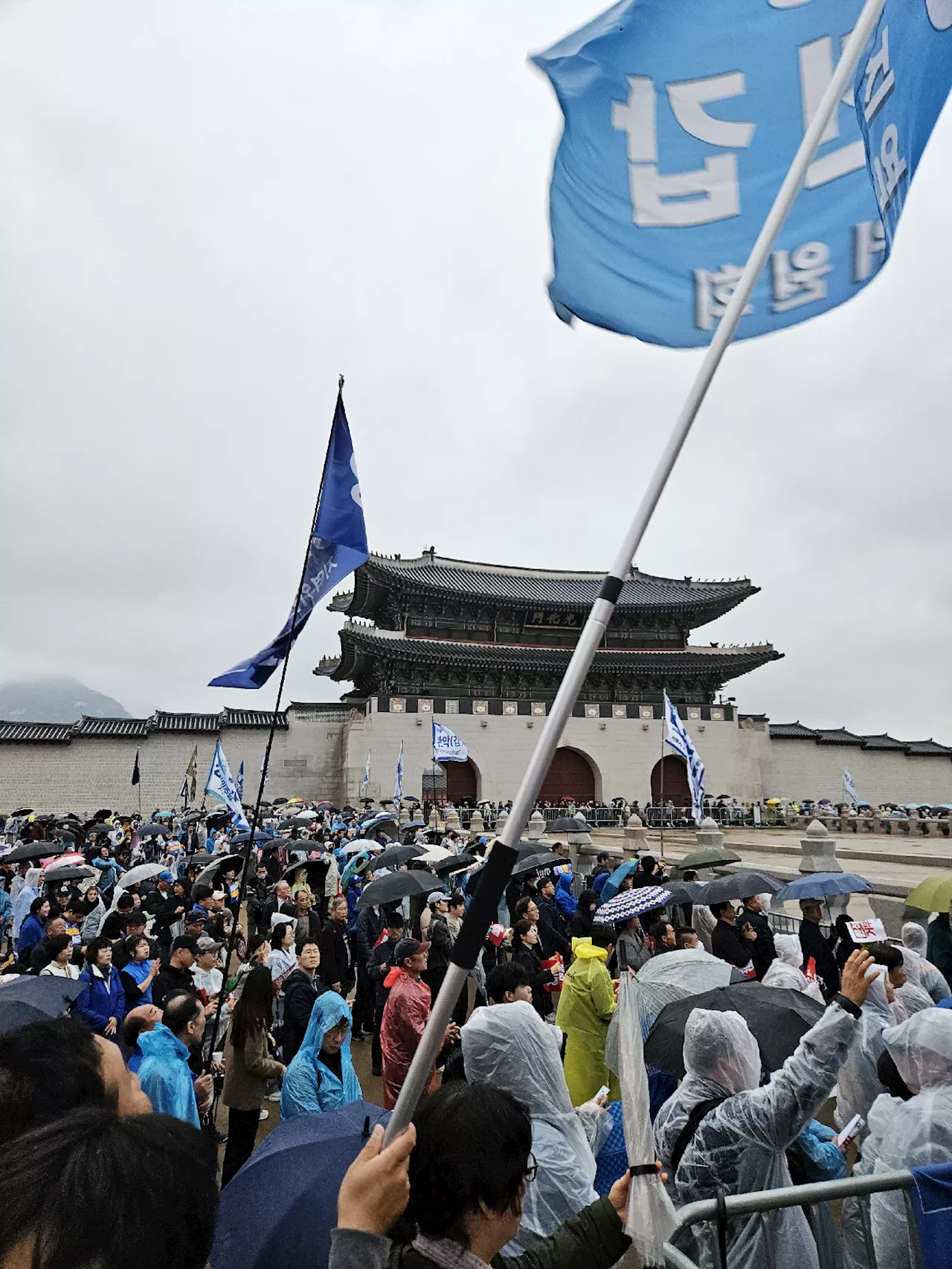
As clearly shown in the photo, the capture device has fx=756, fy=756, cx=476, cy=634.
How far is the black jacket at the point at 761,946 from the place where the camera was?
22.6ft

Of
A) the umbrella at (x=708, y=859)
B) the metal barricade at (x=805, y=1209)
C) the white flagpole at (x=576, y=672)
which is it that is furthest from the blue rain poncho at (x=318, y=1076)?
the umbrella at (x=708, y=859)

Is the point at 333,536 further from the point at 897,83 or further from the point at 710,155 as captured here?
the point at 897,83

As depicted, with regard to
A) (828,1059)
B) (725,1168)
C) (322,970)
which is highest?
(828,1059)

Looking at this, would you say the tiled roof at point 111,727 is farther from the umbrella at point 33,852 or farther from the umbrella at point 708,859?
the umbrella at point 708,859

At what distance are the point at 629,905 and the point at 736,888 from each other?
2.13 meters

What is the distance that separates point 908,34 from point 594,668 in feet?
122

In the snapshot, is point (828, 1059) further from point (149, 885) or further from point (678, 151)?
point (149, 885)

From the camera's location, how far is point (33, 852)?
12.1 m

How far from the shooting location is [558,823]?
60.2ft

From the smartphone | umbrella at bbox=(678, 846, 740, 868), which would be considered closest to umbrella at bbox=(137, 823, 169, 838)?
umbrella at bbox=(678, 846, 740, 868)

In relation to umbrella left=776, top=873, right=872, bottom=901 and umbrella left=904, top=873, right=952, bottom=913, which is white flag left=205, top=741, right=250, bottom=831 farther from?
umbrella left=904, top=873, right=952, bottom=913

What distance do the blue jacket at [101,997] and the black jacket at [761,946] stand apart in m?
5.21

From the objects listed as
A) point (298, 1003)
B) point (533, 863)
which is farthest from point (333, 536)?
point (533, 863)

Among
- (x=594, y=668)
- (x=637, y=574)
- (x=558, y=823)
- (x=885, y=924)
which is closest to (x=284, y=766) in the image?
(x=594, y=668)
